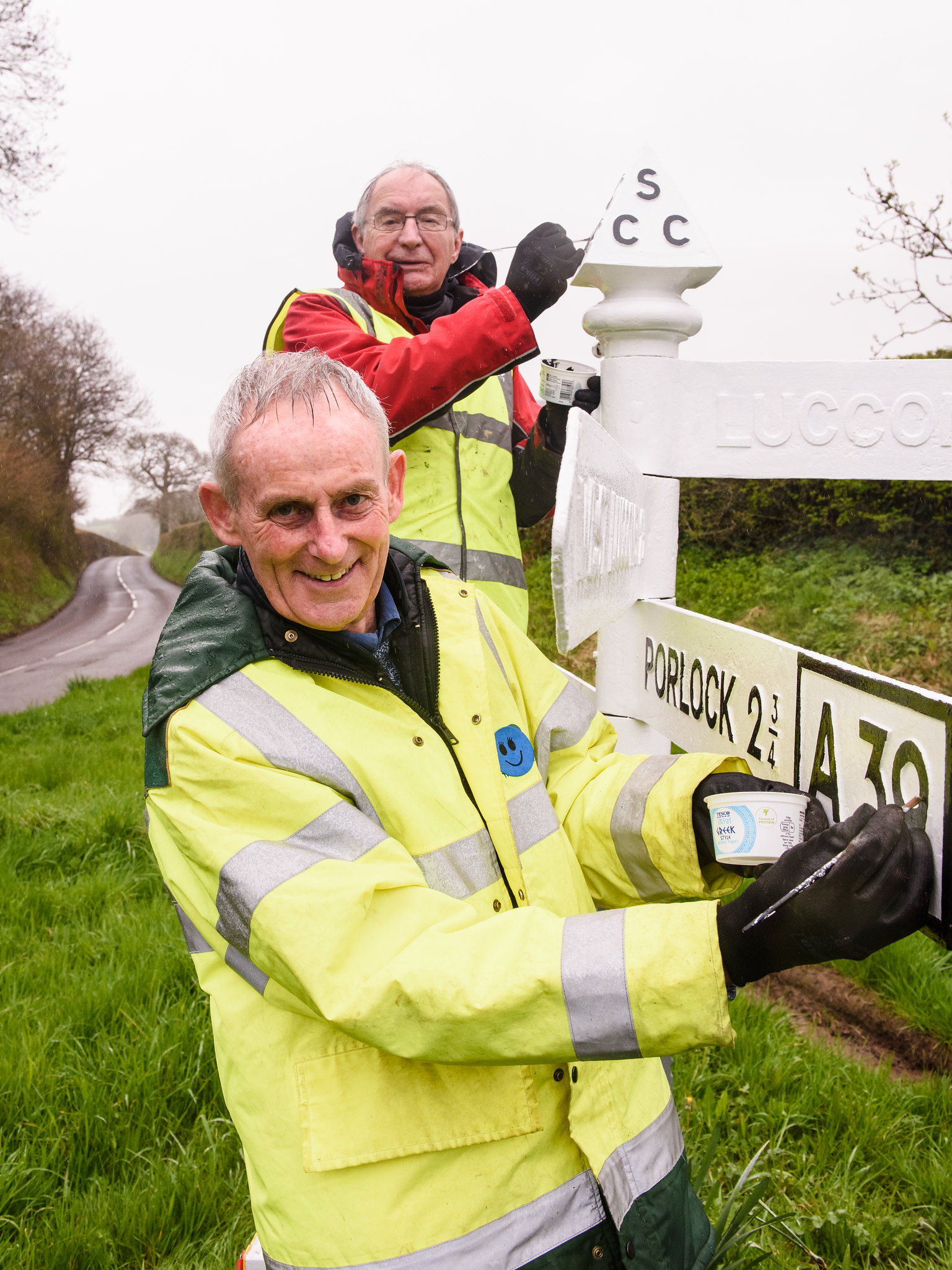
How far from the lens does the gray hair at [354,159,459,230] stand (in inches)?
101

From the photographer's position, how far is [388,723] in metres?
1.34

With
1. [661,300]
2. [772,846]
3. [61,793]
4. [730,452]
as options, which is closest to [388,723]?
[772,846]

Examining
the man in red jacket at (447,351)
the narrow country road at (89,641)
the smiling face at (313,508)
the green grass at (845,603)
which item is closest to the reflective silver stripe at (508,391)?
the man in red jacket at (447,351)

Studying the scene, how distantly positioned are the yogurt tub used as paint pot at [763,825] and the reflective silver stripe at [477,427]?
153 centimetres

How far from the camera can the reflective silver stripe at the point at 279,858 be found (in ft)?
3.68

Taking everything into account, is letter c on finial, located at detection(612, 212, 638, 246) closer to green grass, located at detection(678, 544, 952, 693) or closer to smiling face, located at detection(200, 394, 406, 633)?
smiling face, located at detection(200, 394, 406, 633)

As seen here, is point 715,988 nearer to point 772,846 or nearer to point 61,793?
point 772,846

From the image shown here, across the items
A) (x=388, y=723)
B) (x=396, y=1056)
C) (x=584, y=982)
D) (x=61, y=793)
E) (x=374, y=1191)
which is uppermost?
(x=388, y=723)

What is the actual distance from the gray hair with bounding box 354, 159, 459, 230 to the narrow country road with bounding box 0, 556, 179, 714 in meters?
10.5

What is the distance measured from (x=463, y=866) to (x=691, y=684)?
0.54m

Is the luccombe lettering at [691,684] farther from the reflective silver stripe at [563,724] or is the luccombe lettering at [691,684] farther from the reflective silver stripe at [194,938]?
the reflective silver stripe at [194,938]

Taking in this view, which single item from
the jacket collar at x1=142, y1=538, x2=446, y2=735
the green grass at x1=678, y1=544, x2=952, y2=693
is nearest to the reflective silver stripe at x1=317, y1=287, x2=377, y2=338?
the jacket collar at x1=142, y1=538, x2=446, y2=735

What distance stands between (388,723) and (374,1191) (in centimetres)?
61

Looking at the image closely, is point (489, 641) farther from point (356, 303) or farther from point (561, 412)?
point (356, 303)
